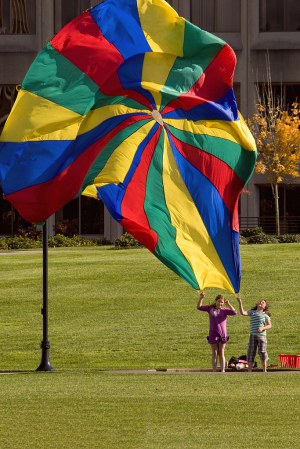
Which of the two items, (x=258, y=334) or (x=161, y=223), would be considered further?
(x=258, y=334)

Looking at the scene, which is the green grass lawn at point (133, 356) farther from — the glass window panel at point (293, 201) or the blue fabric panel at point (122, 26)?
the glass window panel at point (293, 201)

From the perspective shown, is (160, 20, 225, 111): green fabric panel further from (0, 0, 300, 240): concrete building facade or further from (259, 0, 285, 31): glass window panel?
(259, 0, 285, 31): glass window panel

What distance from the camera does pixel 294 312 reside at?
1856 cm

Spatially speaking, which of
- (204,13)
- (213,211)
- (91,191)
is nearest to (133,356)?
(91,191)

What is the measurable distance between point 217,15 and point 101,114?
35.0 m

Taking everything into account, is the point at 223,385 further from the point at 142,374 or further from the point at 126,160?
the point at 126,160

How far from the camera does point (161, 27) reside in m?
7.75

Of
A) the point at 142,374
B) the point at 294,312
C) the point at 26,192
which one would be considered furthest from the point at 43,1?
the point at 26,192

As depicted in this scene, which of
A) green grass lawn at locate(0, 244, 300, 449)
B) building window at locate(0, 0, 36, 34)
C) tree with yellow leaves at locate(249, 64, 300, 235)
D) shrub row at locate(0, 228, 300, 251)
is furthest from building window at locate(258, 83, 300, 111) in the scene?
building window at locate(0, 0, 36, 34)

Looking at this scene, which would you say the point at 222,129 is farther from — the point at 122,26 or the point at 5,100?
the point at 5,100

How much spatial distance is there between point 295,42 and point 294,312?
987 inches

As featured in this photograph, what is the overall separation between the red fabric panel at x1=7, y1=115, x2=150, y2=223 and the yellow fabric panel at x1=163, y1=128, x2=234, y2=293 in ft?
3.37

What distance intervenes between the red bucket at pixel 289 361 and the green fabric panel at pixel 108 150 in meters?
7.05

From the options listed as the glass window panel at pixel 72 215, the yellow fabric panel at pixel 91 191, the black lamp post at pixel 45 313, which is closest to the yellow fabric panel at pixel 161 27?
the yellow fabric panel at pixel 91 191
